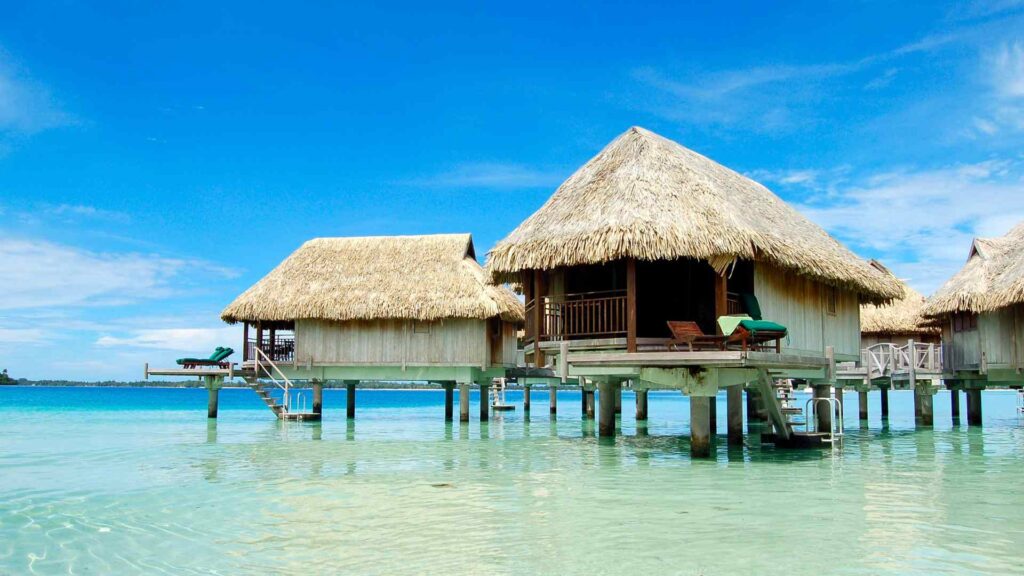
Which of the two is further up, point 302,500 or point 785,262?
point 785,262

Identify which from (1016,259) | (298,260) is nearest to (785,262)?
(1016,259)

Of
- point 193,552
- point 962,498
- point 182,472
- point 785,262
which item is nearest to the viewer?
point 193,552

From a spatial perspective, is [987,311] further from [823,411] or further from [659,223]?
[659,223]

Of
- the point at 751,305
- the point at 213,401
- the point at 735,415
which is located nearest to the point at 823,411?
the point at 735,415

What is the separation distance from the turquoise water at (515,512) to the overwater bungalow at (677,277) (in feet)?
5.44

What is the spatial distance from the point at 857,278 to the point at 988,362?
7.63 m

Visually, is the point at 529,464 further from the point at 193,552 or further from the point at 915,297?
the point at 915,297

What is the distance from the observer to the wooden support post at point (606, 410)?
1909 cm

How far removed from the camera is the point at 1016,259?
69.1 feet

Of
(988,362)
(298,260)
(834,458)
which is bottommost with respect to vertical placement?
(834,458)

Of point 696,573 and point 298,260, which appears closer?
point 696,573

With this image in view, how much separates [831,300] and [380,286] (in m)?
12.2

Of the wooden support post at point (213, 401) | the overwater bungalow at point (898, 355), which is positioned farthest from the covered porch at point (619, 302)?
the wooden support post at point (213, 401)

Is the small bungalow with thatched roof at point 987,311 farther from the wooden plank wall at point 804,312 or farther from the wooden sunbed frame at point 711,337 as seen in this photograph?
the wooden sunbed frame at point 711,337
